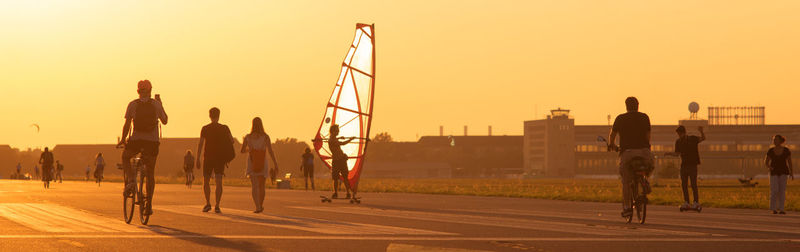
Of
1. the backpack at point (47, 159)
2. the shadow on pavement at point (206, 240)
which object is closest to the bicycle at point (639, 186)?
the shadow on pavement at point (206, 240)

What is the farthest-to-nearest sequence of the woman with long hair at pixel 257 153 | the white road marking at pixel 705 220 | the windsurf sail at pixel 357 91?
the windsurf sail at pixel 357 91 < the woman with long hair at pixel 257 153 < the white road marking at pixel 705 220

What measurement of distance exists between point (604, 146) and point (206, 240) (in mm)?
162452

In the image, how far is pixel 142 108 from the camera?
1396cm

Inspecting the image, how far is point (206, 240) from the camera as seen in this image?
37.4 ft

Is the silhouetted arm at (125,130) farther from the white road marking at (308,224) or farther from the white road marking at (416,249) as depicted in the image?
the white road marking at (416,249)

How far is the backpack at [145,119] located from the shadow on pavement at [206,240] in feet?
4.64

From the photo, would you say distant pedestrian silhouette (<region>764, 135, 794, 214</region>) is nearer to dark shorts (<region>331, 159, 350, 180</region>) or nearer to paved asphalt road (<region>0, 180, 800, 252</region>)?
paved asphalt road (<region>0, 180, 800, 252</region>)

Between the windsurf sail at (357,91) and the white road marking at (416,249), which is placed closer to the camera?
the white road marking at (416,249)

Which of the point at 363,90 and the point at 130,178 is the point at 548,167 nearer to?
the point at 363,90

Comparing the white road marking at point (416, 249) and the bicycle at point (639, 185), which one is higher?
the bicycle at point (639, 185)

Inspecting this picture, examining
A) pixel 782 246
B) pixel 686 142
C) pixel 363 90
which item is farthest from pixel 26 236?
pixel 363 90

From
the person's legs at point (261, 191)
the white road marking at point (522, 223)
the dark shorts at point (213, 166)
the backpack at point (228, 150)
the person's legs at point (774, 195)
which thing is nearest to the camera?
the white road marking at point (522, 223)

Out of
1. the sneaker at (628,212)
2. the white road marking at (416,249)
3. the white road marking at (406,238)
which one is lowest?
the white road marking at (416,249)

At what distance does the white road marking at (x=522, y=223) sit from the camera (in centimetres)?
1288
